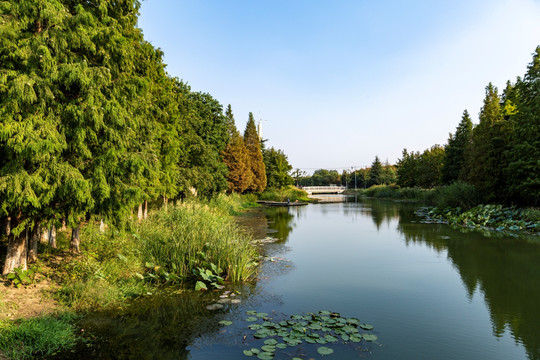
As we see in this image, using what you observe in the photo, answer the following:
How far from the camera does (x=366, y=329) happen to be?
605cm

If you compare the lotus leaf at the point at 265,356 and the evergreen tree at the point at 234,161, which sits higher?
the evergreen tree at the point at 234,161

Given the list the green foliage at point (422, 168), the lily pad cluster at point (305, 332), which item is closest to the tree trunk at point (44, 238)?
the lily pad cluster at point (305, 332)

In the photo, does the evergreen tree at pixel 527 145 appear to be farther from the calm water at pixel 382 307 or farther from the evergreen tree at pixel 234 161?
the evergreen tree at pixel 234 161

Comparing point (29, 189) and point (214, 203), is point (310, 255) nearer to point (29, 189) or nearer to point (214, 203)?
point (29, 189)

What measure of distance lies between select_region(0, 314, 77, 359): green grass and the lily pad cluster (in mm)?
2899

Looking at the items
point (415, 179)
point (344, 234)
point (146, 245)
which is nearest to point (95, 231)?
point (146, 245)

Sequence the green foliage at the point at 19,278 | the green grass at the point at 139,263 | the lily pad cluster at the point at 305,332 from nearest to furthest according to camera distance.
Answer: the lily pad cluster at the point at 305,332 < the green foliage at the point at 19,278 < the green grass at the point at 139,263

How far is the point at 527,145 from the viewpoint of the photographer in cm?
1936

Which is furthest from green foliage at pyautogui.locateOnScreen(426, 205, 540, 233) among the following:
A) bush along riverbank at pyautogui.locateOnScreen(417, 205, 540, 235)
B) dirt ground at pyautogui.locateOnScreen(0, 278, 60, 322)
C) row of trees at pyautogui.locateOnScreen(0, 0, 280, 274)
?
dirt ground at pyautogui.locateOnScreen(0, 278, 60, 322)

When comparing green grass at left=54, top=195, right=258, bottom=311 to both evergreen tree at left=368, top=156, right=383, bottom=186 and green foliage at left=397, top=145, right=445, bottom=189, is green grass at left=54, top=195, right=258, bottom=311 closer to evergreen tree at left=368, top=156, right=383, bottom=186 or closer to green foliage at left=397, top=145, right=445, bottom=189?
green foliage at left=397, top=145, right=445, bottom=189

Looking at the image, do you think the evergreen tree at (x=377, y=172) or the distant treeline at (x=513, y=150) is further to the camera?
the evergreen tree at (x=377, y=172)

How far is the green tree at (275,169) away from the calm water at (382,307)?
3577 cm

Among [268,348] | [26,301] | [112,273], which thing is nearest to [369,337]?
[268,348]

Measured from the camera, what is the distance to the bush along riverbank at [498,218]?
1808 cm
